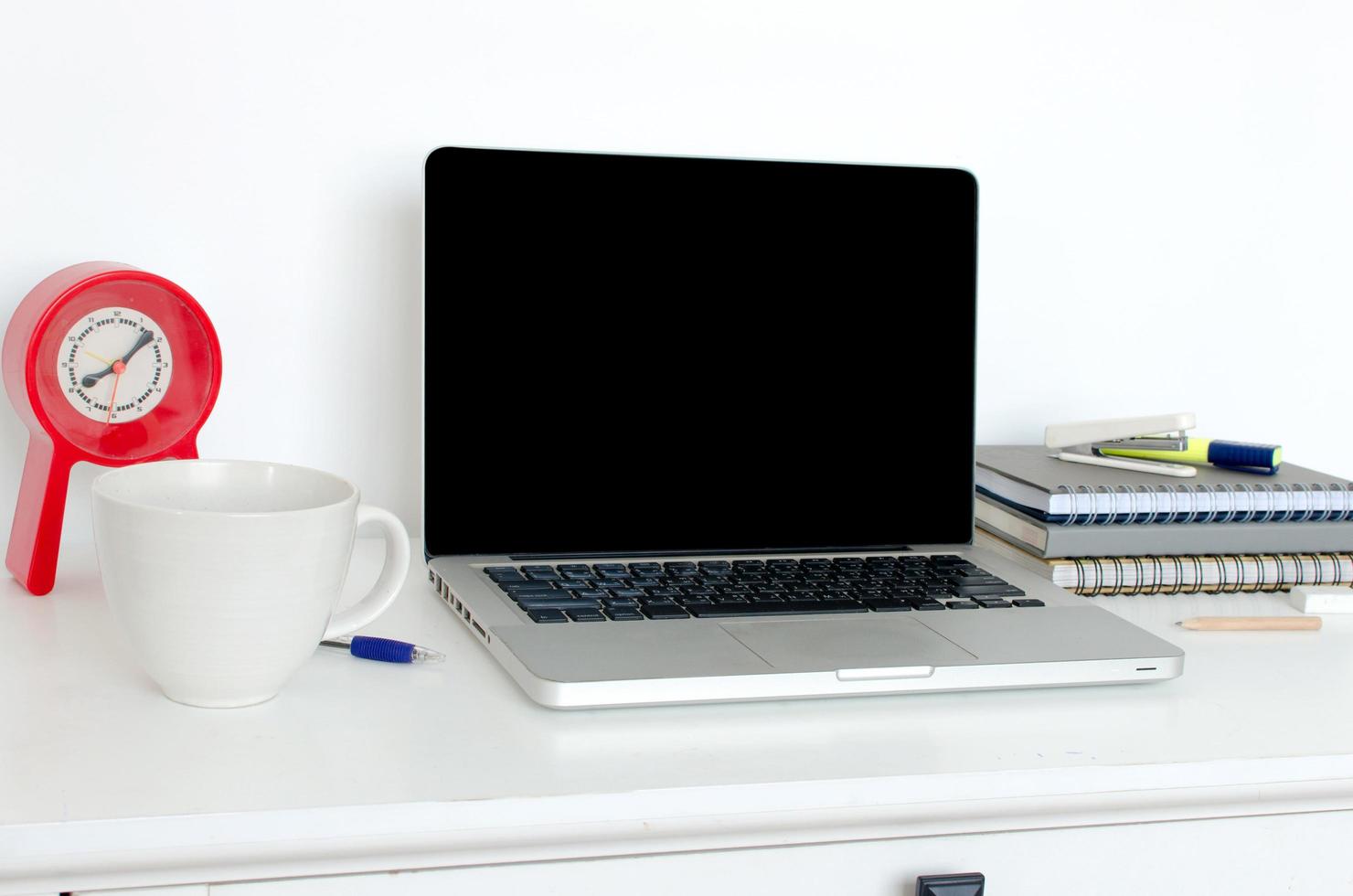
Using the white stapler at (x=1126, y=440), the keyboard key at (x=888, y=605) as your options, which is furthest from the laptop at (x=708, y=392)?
the white stapler at (x=1126, y=440)

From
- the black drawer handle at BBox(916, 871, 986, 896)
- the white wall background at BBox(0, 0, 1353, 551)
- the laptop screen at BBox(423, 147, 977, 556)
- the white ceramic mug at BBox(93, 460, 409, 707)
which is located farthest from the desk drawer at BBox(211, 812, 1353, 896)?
the white wall background at BBox(0, 0, 1353, 551)

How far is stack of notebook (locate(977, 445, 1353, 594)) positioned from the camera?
0.86m

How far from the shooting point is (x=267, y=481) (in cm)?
66

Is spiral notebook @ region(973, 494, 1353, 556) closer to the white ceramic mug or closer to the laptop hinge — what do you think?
the laptop hinge

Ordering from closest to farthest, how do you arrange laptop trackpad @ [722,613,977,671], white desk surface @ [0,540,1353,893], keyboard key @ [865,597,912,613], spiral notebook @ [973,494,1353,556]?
1. white desk surface @ [0,540,1353,893]
2. laptop trackpad @ [722,613,977,671]
3. keyboard key @ [865,597,912,613]
4. spiral notebook @ [973,494,1353,556]

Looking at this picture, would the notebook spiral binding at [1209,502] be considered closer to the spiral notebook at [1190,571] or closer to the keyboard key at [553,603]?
the spiral notebook at [1190,571]

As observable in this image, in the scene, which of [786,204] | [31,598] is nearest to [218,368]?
[31,598]

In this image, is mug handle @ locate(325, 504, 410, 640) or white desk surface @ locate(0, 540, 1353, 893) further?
mug handle @ locate(325, 504, 410, 640)

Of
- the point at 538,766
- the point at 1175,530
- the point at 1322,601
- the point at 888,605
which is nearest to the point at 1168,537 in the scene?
the point at 1175,530

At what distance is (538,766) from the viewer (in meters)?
0.54

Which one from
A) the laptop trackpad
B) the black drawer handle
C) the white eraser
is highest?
the laptop trackpad

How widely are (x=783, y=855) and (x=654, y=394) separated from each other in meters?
0.38

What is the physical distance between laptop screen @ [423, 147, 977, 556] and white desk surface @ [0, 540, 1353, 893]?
18 centimetres

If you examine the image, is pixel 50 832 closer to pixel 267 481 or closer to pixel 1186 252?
pixel 267 481
